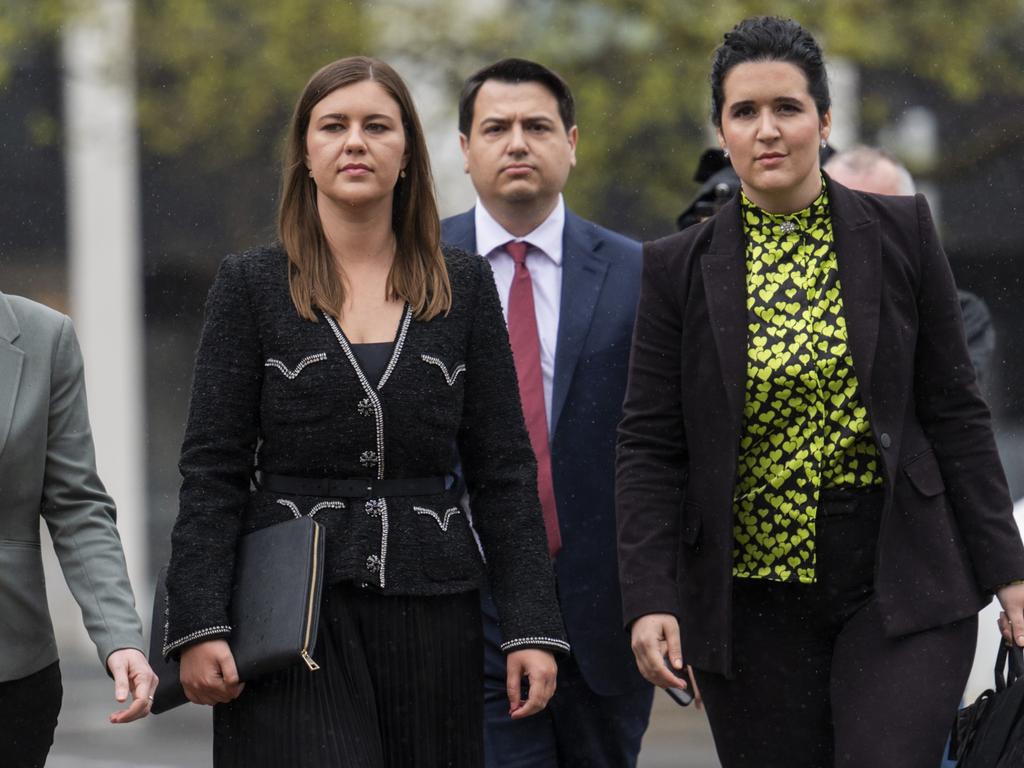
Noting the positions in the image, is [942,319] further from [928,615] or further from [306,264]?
[306,264]

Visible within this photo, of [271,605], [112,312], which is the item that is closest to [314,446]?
[271,605]

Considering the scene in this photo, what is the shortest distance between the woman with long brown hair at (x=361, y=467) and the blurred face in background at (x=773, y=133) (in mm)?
696

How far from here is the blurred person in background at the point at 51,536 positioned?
13.6 ft

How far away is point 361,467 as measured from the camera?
4.34m

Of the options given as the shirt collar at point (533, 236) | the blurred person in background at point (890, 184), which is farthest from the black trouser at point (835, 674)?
the blurred person in background at point (890, 184)

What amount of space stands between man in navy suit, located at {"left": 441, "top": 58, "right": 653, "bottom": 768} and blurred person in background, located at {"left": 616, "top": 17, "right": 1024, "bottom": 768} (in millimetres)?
794

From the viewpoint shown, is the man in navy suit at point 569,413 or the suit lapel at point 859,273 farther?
the man in navy suit at point 569,413

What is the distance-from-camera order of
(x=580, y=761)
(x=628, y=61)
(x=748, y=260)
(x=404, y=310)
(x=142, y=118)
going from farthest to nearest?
(x=142, y=118) < (x=628, y=61) < (x=580, y=761) < (x=748, y=260) < (x=404, y=310)

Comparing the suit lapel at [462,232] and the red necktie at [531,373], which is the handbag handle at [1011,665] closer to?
the red necktie at [531,373]

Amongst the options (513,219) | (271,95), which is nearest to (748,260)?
(513,219)

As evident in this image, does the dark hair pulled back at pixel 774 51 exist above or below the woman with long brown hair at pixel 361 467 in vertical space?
above

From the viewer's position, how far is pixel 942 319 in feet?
15.3

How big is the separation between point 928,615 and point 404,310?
1341mm

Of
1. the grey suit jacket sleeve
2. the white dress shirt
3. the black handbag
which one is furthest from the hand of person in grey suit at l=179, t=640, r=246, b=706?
the white dress shirt
